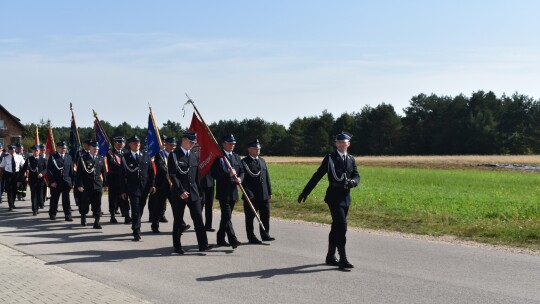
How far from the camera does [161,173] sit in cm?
1311

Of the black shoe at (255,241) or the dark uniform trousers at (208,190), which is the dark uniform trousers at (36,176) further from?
the black shoe at (255,241)

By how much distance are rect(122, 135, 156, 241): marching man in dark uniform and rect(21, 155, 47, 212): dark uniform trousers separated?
5.39 metres

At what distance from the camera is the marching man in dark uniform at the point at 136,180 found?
11461 mm

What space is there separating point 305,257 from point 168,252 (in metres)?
2.40

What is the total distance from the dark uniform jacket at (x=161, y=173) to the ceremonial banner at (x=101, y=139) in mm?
2571

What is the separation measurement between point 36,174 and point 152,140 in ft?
15.9

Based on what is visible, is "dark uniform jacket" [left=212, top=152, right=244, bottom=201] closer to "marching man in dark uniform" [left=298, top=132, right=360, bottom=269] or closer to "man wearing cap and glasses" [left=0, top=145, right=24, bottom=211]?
"marching man in dark uniform" [left=298, top=132, right=360, bottom=269]

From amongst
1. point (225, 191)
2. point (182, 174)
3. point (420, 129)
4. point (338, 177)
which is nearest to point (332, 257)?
point (338, 177)

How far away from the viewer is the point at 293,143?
101375 mm

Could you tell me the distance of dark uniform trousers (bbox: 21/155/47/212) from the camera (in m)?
16.6

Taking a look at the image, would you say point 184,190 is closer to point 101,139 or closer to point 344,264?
point 344,264

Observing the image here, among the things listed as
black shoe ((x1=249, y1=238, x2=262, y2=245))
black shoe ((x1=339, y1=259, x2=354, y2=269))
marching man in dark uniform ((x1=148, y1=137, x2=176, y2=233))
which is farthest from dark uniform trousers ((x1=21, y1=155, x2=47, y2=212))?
black shoe ((x1=339, y1=259, x2=354, y2=269))

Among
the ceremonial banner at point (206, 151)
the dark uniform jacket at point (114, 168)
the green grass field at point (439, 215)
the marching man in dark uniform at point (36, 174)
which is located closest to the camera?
the ceremonial banner at point (206, 151)

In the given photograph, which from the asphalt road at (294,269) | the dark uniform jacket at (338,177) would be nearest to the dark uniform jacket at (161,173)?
the asphalt road at (294,269)
